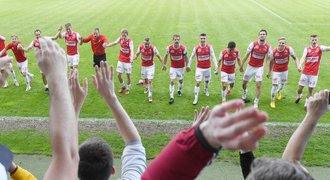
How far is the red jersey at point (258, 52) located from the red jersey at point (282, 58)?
0.28 meters

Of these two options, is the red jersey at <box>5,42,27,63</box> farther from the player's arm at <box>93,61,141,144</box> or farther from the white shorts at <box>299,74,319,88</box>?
the player's arm at <box>93,61,141,144</box>

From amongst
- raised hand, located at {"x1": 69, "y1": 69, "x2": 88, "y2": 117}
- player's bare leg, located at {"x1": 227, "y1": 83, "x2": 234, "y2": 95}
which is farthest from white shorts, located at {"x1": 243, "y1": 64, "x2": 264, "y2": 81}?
raised hand, located at {"x1": 69, "y1": 69, "x2": 88, "y2": 117}

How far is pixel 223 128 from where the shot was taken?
1.27 meters

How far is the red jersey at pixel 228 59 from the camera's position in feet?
34.7

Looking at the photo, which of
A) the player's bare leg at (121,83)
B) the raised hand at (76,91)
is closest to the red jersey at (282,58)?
the player's bare leg at (121,83)

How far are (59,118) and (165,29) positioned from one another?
19.6 metres

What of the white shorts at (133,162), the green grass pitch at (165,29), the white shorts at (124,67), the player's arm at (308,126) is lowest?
the green grass pitch at (165,29)

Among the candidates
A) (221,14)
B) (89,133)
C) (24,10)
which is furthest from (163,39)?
(24,10)

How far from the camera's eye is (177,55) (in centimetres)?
1091

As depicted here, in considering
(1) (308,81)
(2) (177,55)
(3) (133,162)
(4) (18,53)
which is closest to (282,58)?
(1) (308,81)

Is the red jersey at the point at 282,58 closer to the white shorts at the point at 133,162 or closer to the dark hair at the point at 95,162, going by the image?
the white shorts at the point at 133,162

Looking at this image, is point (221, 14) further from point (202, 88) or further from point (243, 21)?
point (202, 88)

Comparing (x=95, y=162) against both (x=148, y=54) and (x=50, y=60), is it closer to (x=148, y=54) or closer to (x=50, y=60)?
(x=50, y=60)

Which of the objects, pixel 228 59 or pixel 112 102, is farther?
pixel 228 59
